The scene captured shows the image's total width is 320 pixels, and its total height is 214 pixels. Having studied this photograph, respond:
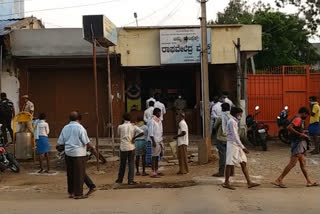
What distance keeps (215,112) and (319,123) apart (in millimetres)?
3056

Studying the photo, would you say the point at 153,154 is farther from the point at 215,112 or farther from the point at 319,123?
the point at 319,123

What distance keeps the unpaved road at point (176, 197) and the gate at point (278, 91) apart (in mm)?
5439

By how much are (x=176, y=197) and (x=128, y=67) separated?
8692 millimetres

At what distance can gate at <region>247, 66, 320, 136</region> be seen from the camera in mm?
16969

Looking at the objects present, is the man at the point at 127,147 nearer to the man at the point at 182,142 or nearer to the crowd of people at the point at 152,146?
the crowd of people at the point at 152,146

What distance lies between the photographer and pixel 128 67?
54.1 feet

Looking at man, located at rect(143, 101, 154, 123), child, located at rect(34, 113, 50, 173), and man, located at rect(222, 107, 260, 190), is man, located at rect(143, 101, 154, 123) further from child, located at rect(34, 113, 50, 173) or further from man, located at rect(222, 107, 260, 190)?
man, located at rect(222, 107, 260, 190)

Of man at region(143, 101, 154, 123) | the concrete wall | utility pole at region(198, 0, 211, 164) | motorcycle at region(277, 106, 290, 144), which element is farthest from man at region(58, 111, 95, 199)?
motorcycle at region(277, 106, 290, 144)

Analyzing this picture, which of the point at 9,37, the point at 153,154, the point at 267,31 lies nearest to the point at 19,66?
the point at 9,37

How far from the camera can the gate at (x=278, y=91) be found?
17.0 m

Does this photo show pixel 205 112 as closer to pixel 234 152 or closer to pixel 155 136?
pixel 155 136

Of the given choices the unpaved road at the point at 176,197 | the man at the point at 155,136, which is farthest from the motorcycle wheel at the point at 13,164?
the man at the point at 155,136

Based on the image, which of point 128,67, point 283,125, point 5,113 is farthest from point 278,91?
point 5,113

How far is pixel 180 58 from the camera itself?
51.5 ft
